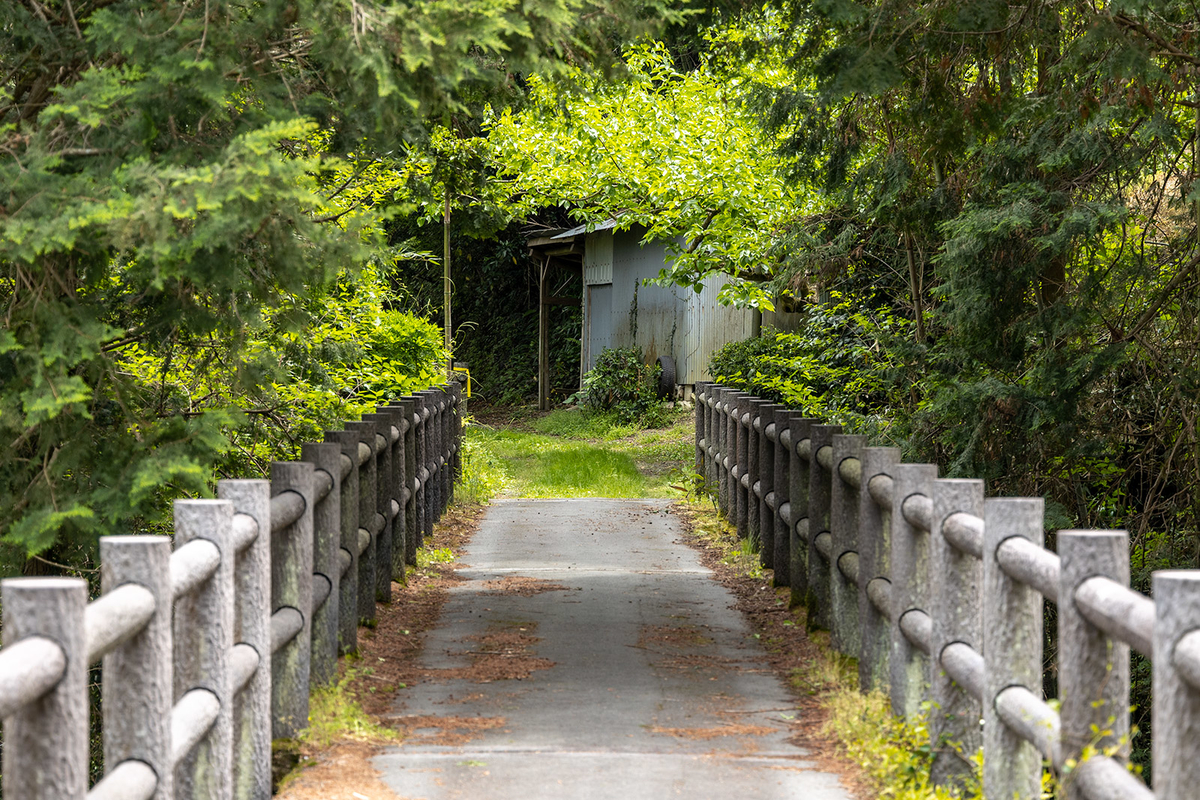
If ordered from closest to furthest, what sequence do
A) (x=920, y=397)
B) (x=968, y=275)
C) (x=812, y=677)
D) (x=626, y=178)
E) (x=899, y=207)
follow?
(x=812, y=677), (x=968, y=275), (x=899, y=207), (x=920, y=397), (x=626, y=178)

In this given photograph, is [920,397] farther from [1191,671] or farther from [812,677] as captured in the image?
[1191,671]

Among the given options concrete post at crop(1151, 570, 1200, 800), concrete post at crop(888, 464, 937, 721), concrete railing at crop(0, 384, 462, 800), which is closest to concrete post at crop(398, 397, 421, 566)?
concrete railing at crop(0, 384, 462, 800)

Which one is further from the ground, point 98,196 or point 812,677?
point 98,196

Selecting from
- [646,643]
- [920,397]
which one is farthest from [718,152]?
[646,643]

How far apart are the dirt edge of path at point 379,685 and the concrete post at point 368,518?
153mm

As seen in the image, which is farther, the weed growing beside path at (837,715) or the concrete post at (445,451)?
the concrete post at (445,451)

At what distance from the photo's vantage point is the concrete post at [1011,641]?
371 cm

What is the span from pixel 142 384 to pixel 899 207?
570 centimetres

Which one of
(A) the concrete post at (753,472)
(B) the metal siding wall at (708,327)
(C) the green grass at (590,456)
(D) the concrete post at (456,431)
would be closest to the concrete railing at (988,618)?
(A) the concrete post at (753,472)

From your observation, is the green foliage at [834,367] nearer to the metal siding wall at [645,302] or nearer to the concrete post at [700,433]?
the concrete post at [700,433]

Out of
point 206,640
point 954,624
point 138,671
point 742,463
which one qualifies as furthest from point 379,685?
point 742,463

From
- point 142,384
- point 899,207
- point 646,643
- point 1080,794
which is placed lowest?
point 646,643

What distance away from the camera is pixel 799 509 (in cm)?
742

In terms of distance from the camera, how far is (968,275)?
784 centimetres
